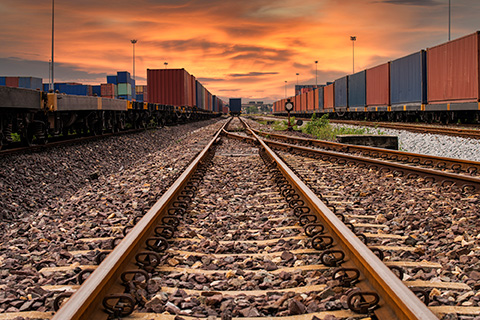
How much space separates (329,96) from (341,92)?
4.36 m

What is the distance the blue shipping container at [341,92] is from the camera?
115ft

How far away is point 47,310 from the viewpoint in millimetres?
2314

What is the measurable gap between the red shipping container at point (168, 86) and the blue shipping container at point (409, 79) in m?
16.0

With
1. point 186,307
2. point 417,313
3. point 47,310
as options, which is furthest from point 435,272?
point 47,310

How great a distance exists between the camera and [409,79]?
2264 centimetres

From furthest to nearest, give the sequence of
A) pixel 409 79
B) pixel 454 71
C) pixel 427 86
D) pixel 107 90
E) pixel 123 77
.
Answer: pixel 123 77 → pixel 107 90 → pixel 409 79 → pixel 427 86 → pixel 454 71

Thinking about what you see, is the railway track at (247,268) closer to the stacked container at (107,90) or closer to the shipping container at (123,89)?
the stacked container at (107,90)

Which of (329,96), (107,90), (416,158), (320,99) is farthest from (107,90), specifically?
(416,158)

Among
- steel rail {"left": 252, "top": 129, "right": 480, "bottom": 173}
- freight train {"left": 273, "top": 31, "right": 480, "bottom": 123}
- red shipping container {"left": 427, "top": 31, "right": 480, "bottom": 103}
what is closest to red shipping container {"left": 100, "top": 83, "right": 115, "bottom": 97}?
freight train {"left": 273, "top": 31, "right": 480, "bottom": 123}

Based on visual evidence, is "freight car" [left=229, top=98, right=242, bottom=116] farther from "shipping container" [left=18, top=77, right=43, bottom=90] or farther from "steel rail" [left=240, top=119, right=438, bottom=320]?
"steel rail" [left=240, top=119, right=438, bottom=320]

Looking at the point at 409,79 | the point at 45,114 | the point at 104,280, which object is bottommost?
the point at 104,280

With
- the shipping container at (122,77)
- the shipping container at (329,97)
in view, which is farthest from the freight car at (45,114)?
the shipping container at (122,77)

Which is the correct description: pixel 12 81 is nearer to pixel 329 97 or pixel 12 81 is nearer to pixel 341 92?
pixel 329 97

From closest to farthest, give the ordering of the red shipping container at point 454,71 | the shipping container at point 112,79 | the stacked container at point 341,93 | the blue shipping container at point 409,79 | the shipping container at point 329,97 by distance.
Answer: the red shipping container at point 454,71, the blue shipping container at point 409,79, the stacked container at point 341,93, the shipping container at point 329,97, the shipping container at point 112,79
